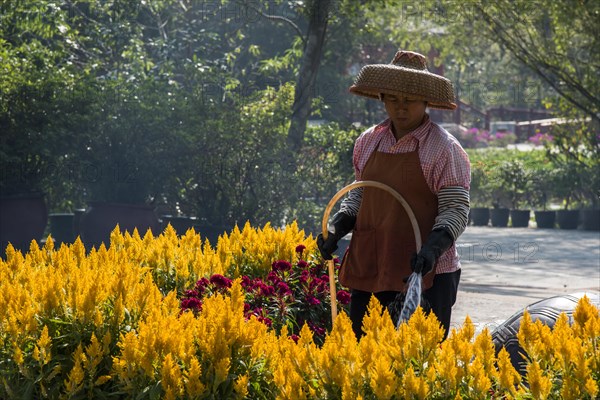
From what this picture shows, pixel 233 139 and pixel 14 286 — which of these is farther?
pixel 233 139

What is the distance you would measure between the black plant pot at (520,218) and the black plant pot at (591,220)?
4.30 ft

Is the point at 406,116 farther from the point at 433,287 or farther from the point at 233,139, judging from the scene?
the point at 233,139

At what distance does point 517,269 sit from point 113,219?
537 centimetres

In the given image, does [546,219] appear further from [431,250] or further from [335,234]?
[431,250]

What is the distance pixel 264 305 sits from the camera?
5723mm

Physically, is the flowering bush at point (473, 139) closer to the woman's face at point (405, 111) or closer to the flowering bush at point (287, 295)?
the flowering bush at point (287, 295)

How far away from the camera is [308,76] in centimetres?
1517

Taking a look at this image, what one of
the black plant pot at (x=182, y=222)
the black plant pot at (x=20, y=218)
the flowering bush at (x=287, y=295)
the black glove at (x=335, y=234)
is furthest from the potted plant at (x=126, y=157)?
the black glove at (x=335, y=234)

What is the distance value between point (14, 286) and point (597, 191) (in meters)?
17.9

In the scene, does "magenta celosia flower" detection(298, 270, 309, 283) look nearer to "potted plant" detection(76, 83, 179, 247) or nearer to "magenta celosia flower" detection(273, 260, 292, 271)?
"magenta celosia flower" detection(273, 260, 292, 271)

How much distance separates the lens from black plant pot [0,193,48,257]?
12844 mm

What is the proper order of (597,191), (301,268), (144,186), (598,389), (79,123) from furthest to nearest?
(597,191)
(144,186)
(79,123)
(301,268)
(598,389)

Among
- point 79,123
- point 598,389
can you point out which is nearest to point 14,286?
point 598,389

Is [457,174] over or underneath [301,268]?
over
